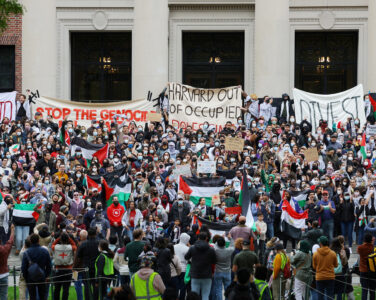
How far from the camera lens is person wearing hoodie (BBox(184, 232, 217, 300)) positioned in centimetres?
1647

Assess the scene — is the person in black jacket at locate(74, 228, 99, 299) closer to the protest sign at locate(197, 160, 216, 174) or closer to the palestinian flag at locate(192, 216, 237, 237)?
Result: the palestinian flag at locate(192, 216, 237, 237)

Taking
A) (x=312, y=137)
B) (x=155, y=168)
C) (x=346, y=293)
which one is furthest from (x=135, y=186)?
(x=346, y=293)

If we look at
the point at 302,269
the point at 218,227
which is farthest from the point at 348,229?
the point at 302,269

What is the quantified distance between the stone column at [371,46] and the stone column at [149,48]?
7991mm

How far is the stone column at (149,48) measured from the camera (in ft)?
124

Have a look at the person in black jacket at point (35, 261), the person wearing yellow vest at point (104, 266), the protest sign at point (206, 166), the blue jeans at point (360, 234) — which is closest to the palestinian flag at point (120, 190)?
the protest sign at point (206, 166)

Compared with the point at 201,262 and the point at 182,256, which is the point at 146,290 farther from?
the point at 182,256

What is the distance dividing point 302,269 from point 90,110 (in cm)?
1927

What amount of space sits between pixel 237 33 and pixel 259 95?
14.5ft

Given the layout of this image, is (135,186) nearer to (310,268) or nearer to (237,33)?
(310,268)

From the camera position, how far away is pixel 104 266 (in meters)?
16.9

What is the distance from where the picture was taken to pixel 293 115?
111 ft

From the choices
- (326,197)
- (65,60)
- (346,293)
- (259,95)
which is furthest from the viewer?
(65,60)

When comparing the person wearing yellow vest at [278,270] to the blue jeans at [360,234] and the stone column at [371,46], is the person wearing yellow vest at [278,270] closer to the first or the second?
the blue jeans at [360,234]
